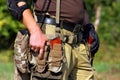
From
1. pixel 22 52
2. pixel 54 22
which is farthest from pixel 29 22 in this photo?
pixel 54 22

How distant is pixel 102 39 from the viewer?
60.1ft

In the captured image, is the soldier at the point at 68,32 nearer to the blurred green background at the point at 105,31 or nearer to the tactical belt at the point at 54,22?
the tactical belt at the point at 54,22

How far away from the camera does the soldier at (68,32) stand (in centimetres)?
422

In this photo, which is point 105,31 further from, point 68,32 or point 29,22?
point 29,22

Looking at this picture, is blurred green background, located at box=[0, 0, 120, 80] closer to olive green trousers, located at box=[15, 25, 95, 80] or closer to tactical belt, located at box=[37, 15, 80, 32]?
olive green trousers, located at box=[15, 25, 95, 80]

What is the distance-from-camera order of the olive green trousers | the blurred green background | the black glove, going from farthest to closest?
1. the blurred green background
2. the black glove
3. the olive green trousers

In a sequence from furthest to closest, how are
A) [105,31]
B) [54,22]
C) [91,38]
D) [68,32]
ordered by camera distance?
[105,31]
[91,38]
[68,32]
[54,22]

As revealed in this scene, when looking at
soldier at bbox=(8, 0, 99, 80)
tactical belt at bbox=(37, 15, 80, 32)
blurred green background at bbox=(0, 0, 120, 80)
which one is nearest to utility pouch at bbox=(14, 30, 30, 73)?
soldier at bbox=(8, 0, 99, 80)

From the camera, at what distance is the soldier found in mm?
4219

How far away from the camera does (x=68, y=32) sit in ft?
15.2

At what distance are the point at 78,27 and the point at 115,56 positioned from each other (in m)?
13.2

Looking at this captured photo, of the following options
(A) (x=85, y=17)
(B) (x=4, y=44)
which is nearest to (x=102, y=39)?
(B) (x=4, y=44)

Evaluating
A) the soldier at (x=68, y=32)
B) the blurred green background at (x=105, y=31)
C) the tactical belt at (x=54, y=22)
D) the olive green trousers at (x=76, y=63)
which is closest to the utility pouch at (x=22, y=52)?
the soldier at (x=68, y=32)

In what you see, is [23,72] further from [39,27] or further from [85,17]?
[85,17]
